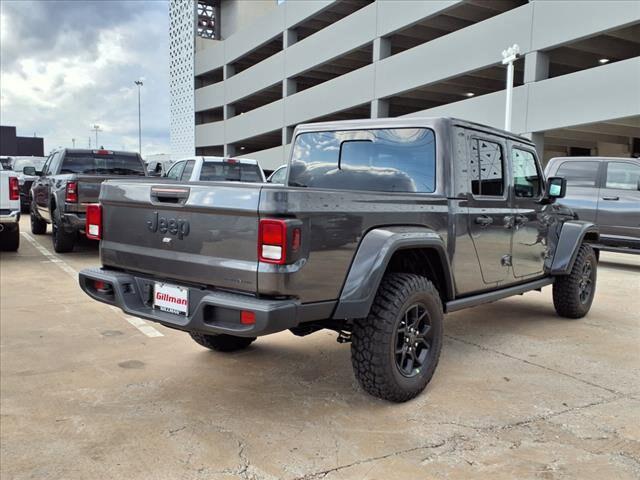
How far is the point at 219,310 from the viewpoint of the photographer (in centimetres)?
301

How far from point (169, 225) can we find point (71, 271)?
18.5 ft

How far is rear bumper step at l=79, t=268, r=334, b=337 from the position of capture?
9.37 ft

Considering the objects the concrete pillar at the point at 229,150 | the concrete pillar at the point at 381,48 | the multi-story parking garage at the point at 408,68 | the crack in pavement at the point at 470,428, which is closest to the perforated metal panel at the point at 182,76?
the multi-story parking garage at the point at 408,68

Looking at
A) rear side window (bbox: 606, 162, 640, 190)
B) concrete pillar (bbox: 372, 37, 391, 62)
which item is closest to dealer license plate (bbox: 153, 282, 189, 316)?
rear side window (bbox: 606, 162, 640, 190)

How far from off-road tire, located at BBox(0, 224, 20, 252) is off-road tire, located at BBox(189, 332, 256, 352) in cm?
661

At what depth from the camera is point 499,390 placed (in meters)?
3.90

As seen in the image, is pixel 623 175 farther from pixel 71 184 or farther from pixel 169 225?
pixel 71 184

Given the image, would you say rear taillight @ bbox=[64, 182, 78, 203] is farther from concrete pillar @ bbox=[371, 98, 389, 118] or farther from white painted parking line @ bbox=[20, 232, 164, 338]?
concrete pillar @ bbox=[371, 98, 389, 118]

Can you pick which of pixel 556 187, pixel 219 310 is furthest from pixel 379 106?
pixel 219 310

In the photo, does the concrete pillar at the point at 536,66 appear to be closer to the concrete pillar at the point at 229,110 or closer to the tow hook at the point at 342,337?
the tow hook at the point at 342,337

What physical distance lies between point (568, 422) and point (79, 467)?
110 inches

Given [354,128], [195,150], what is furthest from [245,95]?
[354,128]

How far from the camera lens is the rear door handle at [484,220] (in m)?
4.23

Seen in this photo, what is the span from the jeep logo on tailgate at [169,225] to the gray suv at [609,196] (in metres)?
8.19
